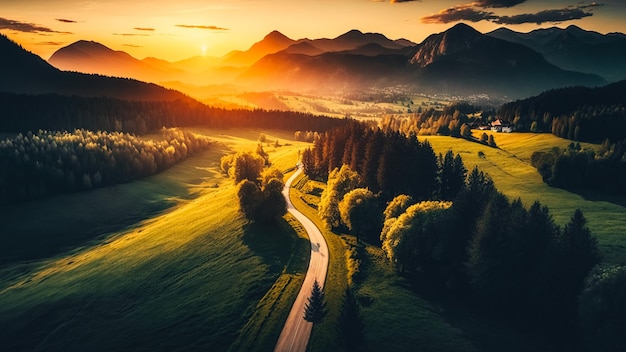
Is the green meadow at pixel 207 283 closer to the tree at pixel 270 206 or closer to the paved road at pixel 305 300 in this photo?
the paved road at pixel 305 300

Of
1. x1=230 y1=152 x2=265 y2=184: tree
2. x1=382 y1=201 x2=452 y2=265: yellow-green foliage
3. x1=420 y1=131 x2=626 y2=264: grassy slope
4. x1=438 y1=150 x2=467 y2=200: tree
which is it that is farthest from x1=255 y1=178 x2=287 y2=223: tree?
x1=420 y1=131 x2=626 y2=264: grassy slope

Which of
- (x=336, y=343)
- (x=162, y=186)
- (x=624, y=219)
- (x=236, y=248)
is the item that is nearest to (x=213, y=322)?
(x=336, y=343)

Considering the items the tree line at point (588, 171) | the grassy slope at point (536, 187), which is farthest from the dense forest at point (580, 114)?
the tree line at point (588, 171)

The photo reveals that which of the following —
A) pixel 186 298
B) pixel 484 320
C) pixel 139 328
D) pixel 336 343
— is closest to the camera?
pixel 336 343

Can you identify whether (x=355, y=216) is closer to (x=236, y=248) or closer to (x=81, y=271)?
(x=236, y=248)

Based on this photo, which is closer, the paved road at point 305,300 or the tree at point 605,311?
the tree at point 605,311

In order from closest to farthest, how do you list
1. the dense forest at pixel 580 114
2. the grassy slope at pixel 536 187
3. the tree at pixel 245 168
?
1. the grassy slope at pixel 536 187
2. the tree at pixel 245 168
3. the dense forest at pixel 580 114
